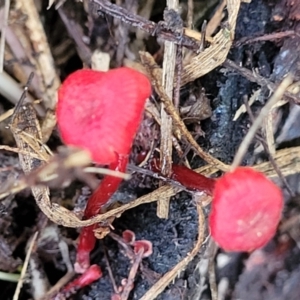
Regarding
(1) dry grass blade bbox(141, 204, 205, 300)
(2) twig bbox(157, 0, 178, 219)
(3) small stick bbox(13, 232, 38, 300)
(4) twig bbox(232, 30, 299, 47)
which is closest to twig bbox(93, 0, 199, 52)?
(2) twig bbox(157, 0, 178, 219)

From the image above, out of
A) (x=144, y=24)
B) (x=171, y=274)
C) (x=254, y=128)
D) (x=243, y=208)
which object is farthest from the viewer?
(x=171, y=274)

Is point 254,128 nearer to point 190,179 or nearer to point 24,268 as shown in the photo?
point 190,179

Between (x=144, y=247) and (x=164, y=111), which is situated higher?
(x=164, y=111)

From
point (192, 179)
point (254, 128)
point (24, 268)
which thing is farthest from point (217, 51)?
point (24, 268)

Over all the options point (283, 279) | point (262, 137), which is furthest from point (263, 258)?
point (262, 137)

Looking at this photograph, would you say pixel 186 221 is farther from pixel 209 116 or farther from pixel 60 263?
pixel 60 263

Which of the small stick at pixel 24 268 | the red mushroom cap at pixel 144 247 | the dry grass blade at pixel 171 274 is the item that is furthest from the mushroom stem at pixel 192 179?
the small stick at pixel 24 268

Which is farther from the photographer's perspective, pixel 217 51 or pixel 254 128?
pixel 217 51
